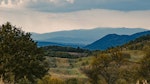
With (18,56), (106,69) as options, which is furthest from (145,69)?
(18,56)

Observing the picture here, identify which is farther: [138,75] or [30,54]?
[138,75]

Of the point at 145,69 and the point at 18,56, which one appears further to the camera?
the point at 145,69

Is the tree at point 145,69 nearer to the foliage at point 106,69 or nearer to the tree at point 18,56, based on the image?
the foliage at point 106,69

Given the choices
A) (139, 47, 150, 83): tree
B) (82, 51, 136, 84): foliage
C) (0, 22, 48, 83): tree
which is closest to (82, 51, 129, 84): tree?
(82, 51, 136, 84): foliage

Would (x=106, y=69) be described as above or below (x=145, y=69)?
below

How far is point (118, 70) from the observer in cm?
A: 11831

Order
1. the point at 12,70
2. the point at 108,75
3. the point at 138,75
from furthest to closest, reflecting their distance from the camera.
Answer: the point at 108,75
the point at 138,75
the point at 12,70

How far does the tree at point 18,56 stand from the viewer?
62.1 m

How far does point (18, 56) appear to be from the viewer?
62406 mm

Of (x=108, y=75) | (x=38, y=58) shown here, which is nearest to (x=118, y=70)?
(x=108, y=75)

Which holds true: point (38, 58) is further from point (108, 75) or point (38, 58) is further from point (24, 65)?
point (108, 75)

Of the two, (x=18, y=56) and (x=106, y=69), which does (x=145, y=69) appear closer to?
(x=106, y=69)

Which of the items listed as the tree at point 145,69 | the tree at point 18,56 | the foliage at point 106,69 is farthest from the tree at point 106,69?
the tree at point 18,56

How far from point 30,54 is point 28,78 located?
12.6ft
